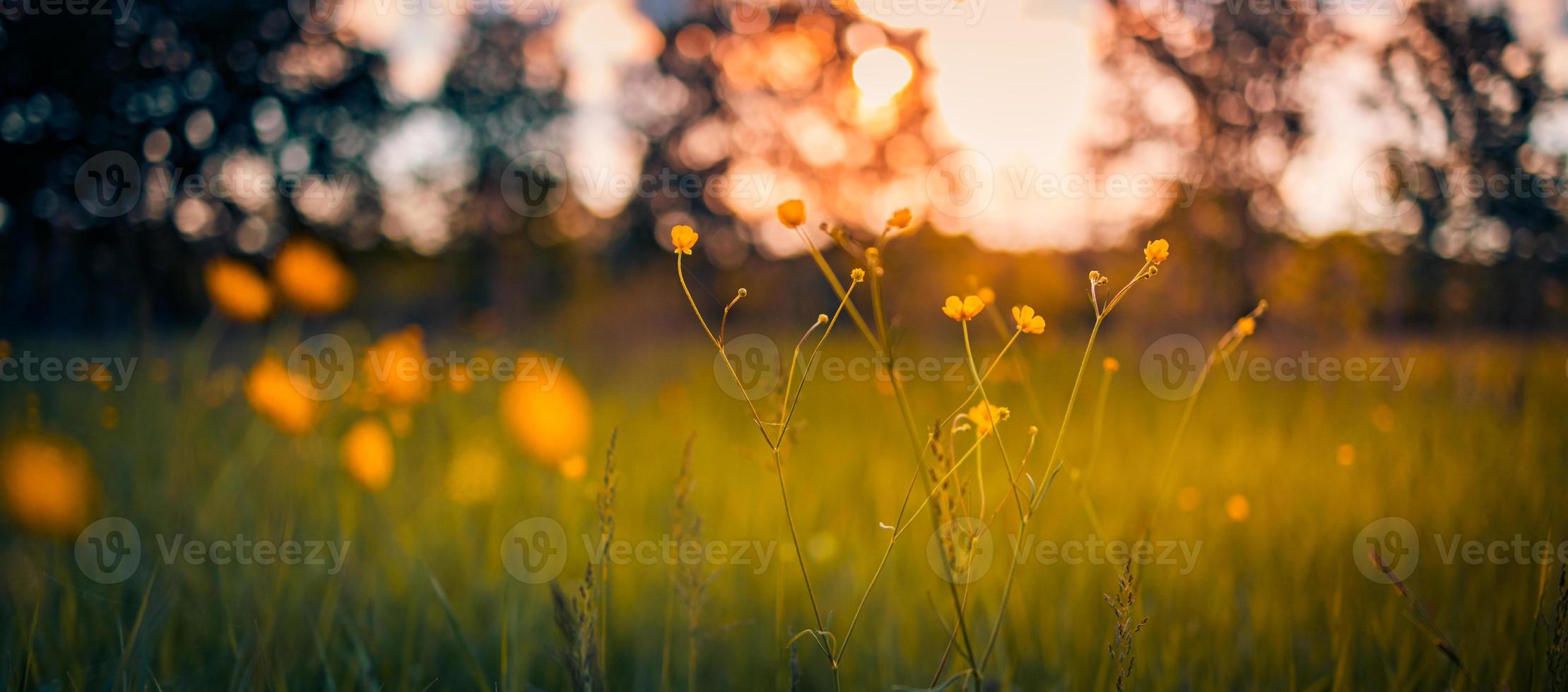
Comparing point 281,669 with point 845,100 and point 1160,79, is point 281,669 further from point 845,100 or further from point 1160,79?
point 845,100

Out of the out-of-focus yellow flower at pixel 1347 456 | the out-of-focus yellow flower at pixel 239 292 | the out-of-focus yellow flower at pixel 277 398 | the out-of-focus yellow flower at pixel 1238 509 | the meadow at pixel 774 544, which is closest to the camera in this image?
the meadow at pixel 774 544

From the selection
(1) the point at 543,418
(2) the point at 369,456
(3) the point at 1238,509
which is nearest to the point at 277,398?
(2) the point at 369,456

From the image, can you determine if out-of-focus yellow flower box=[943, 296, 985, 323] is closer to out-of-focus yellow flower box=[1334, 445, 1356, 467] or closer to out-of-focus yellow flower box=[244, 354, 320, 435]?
out-of-focus yellow flower box=[244, 354, 320, 435]

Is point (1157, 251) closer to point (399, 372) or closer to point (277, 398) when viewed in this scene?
point (277, 398)

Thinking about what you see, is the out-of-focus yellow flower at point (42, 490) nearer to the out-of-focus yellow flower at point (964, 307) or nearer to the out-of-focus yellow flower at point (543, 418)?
the out-of-focus yellow flower at point (543, 418)

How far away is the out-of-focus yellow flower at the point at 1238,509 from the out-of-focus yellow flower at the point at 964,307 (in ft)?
5.43

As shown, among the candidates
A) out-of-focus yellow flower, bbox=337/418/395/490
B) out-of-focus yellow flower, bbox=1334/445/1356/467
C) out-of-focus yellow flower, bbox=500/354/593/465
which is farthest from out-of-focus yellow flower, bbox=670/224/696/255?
out-of-focus yellow flower, bbox=1334/445/1356/467

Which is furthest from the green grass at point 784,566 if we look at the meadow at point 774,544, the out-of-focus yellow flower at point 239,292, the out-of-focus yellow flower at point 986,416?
the out-of-focus yellow flower at point 239,292

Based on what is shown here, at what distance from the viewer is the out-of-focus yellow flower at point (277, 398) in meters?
1.88

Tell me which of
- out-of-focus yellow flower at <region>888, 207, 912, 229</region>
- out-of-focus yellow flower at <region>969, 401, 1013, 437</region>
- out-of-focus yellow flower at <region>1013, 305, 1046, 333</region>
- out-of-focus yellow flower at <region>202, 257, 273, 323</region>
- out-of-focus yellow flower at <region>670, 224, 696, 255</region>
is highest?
out-of-focus yellow flower at <region>888, 207, 912, 229</region>

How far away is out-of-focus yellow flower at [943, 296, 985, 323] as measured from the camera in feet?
2.67

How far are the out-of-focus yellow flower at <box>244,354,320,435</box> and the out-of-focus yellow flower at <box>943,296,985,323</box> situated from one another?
1803 millimetres

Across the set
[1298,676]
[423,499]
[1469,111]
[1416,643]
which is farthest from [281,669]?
[1469,111]

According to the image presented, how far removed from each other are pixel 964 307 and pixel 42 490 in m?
2.65
